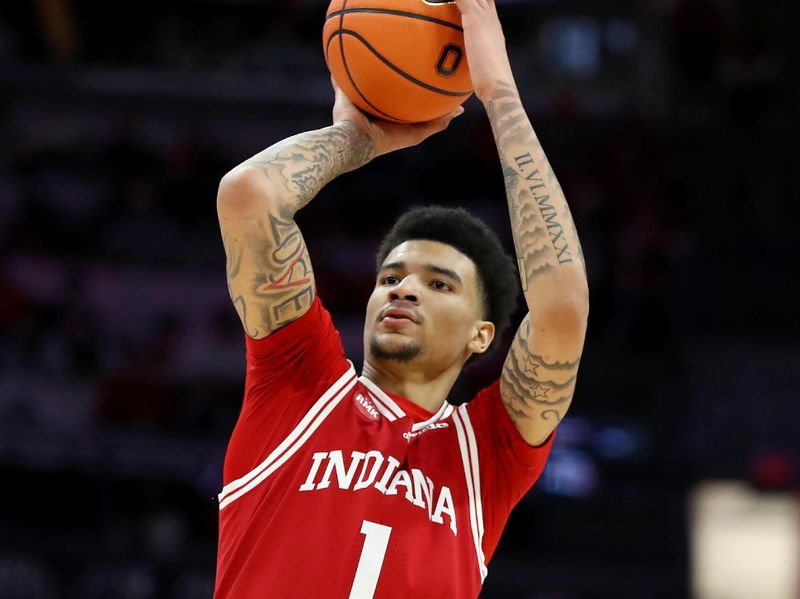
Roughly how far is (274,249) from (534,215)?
28.4 inches

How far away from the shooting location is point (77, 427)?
10.3 m

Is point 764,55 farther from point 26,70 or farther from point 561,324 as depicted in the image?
point 561,324

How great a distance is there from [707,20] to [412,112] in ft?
35.7

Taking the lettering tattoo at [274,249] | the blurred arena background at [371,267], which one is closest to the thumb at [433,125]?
the lettering tattoo at [274,249]

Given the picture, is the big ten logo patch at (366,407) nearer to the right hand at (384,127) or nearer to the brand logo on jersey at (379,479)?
the brand logo on jersey at (379,479)

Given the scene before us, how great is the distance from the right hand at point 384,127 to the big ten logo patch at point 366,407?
77 cm

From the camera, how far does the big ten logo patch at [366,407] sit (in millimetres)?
3314

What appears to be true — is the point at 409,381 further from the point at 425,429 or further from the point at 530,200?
the point at 530,200

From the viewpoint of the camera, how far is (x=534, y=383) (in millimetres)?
3295

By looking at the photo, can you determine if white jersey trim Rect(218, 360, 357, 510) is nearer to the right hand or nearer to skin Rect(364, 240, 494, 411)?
skin Rect(364, 240, 494, 411)

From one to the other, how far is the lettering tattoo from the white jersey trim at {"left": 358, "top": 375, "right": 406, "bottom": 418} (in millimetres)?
359

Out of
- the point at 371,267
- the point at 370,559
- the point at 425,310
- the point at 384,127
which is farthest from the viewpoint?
the point at 371,267

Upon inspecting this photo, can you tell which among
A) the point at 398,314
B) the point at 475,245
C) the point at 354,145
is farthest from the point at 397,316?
the point at 354,145

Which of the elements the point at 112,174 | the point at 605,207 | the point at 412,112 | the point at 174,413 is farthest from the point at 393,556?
the point at 112,174
